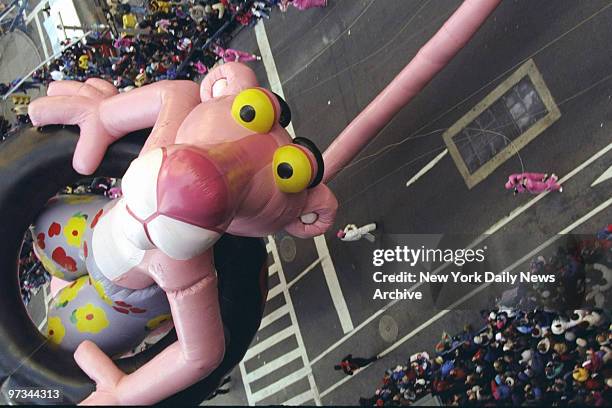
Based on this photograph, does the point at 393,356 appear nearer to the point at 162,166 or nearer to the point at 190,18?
the point at 162,166

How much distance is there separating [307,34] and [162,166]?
4.95 m

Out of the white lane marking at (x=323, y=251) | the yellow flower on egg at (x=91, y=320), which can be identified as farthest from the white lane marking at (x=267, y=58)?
the yellow flower on egg at (x=91, y=320)

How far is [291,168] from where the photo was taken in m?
4.41

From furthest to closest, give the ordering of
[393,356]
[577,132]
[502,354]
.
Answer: [393,356] < [577,132] < [502,354]

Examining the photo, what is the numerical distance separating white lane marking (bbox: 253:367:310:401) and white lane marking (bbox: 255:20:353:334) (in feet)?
2.44

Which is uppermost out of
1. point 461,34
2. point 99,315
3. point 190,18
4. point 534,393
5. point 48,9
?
point 48,9

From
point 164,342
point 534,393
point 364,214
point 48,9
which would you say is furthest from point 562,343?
point 48,9

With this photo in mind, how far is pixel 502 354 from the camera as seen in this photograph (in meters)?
5.94

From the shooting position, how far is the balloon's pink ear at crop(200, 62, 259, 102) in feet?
16.0

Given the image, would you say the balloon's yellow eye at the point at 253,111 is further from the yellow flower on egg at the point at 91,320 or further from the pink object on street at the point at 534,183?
the pink object on street at the point at 534,183

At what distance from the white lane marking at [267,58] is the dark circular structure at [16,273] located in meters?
3.35

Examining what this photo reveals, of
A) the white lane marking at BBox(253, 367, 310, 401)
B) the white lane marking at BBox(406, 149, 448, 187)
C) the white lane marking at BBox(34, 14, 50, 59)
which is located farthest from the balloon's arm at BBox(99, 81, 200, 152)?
the white lane marking at BBox(34, 14, 50, 59)

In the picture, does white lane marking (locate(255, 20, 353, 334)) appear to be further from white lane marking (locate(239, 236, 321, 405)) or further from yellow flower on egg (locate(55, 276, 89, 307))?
yellow flower on egg (locate(55, 276, 89, 307))

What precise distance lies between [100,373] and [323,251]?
3.40m
